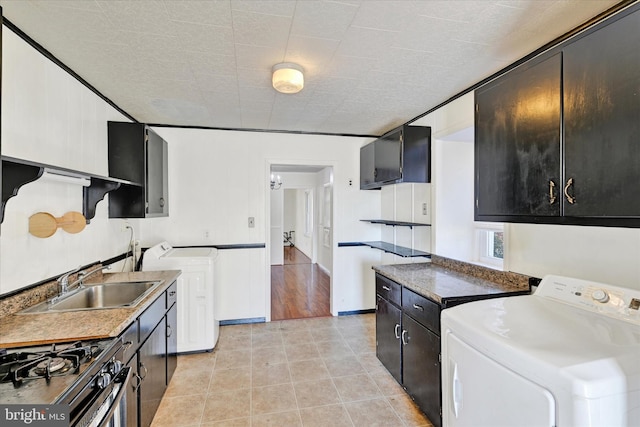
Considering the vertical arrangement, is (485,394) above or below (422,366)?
above

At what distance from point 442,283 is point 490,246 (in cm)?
90

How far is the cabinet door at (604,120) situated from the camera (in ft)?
3.79

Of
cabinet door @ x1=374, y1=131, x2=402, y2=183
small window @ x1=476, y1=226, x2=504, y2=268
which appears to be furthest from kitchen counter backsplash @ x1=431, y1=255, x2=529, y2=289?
cabinet door @ x1=374, y1=131, x2=402, y2=183

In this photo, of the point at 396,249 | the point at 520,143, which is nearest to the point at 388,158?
the point at 396,249

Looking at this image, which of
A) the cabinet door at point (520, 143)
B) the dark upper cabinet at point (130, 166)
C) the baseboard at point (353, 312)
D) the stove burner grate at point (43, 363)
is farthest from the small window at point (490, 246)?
the dark upper cabinet at point (130, 166)

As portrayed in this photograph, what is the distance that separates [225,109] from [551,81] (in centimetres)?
261

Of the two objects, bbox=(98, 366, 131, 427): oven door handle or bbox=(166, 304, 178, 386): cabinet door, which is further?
bbox=(166, 304, 178, 386): cabinet door

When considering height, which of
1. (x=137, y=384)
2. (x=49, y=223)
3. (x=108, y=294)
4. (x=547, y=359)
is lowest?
(x=137, y=384)

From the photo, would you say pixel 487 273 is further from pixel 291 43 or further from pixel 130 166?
pixel 130 166

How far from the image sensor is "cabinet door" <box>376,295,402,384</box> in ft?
7.94

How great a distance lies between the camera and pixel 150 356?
6.63 feet

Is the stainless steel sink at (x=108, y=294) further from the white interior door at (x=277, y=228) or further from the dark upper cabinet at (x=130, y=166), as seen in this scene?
the white interior door at (x=277, y=228)

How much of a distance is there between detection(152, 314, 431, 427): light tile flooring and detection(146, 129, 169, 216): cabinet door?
1489mm

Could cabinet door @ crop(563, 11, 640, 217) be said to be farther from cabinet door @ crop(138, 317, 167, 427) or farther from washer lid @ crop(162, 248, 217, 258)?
washer lid @ crop(162, 248, 217, 258)
